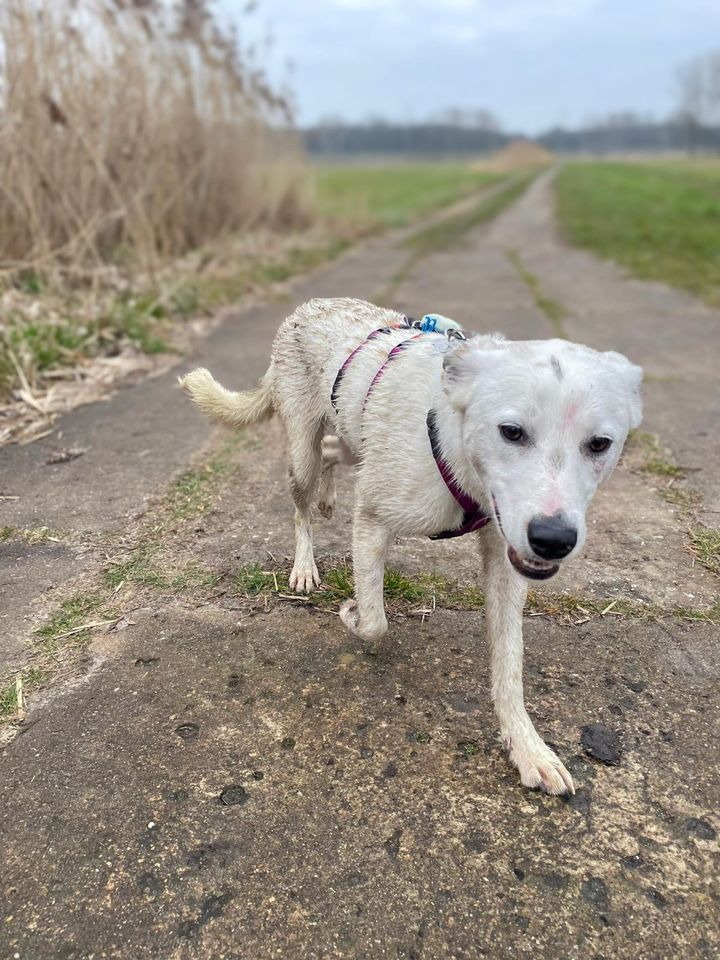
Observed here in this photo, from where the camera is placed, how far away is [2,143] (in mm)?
6535

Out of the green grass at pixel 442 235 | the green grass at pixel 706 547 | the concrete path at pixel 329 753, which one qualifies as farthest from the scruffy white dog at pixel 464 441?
the green grass at pixel 442 235

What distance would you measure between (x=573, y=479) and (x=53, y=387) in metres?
4.56

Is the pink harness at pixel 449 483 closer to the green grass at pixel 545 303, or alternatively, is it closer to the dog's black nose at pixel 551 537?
the dog's black nose at pixel 551 537

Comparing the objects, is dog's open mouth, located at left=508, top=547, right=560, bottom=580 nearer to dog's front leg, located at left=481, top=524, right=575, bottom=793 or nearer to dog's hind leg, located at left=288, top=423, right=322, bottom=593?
dog's front leg, located at left=481, top=524, right=575, bottom=793

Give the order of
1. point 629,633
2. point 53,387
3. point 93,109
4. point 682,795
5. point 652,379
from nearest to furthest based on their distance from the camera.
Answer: point 682,795
point 629,633
point 53,387
point 652,379
point 93,109

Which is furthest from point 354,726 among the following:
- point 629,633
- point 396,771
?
point 629,633

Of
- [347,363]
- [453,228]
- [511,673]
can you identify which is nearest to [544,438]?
[511,673]

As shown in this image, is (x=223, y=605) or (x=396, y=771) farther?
(x=223, y=605)

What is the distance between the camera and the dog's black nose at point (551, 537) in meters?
1.84

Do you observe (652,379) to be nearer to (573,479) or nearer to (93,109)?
(573,479)

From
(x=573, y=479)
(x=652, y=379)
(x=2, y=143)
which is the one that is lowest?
(x=652, y=379)

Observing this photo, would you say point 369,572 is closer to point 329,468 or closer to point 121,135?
point 329,468

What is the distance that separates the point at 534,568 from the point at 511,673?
51 cm

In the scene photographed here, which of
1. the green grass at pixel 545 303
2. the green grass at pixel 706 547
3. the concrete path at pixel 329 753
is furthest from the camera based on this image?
the green grass at pixel 545 303
